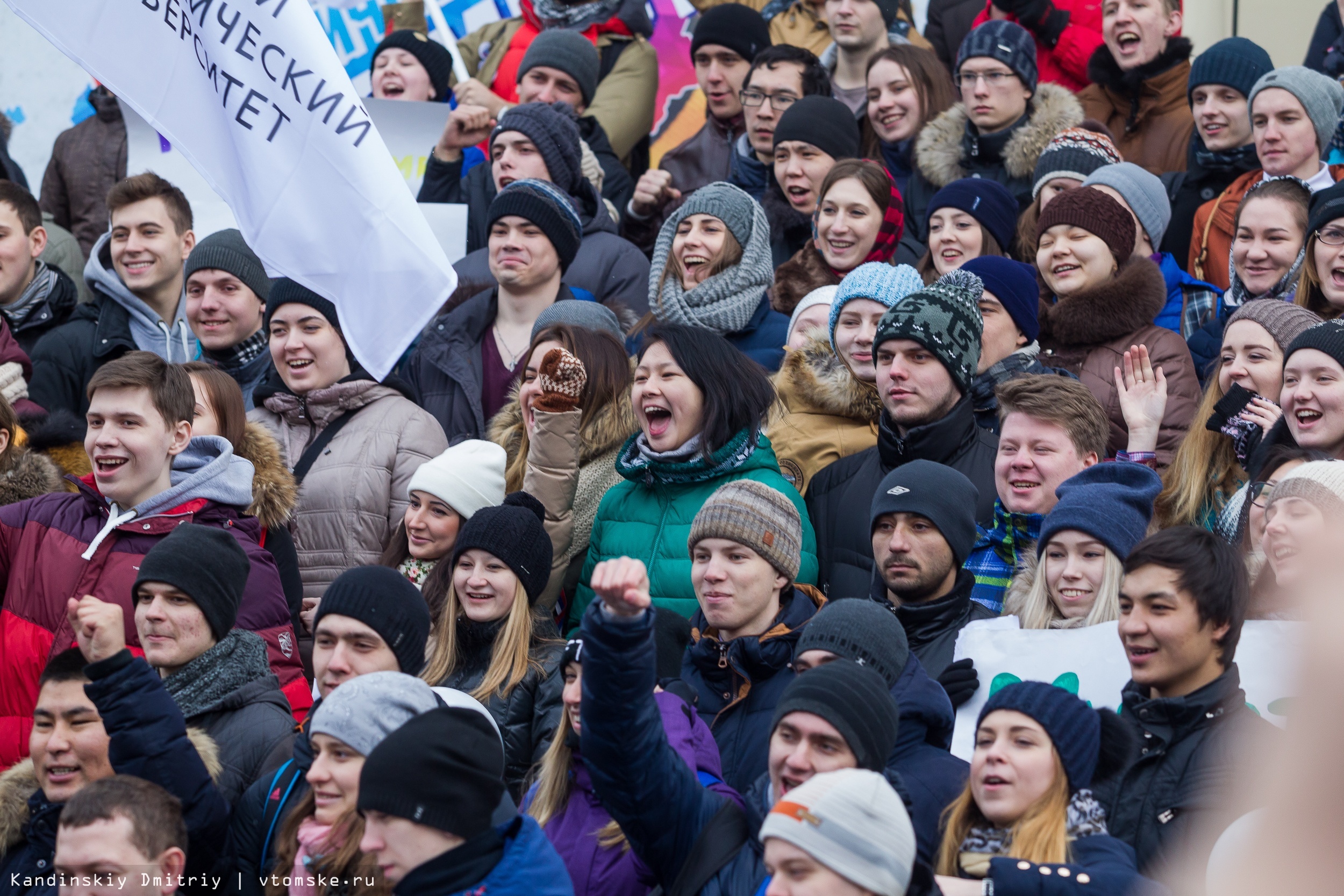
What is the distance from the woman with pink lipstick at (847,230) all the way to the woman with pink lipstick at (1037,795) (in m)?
3.68

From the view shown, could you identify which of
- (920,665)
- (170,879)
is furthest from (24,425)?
(920,665)

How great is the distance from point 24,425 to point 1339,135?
6.20 meters

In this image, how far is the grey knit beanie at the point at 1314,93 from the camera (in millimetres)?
6984

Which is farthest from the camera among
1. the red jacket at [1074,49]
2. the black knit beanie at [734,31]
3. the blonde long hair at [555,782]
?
the black knit beanie at [734,31]

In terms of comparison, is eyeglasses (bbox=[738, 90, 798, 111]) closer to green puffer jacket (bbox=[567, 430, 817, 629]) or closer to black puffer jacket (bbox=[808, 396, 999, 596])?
black puffer jacket (bbox=[808, 396, 999, 596])

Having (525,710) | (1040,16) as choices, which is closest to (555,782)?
(525,710)

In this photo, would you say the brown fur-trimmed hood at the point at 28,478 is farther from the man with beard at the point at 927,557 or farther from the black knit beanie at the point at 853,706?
the black knit beanie at the point at 853,706

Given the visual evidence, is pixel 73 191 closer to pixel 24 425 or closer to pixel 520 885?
pixel 24 425

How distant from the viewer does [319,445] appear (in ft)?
20.6

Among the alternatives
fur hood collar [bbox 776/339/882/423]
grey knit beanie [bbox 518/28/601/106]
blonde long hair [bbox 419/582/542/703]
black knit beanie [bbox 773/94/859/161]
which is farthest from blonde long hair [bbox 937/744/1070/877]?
grey knit beanie [bbox 518/28/601/106]

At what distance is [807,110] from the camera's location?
797 cm

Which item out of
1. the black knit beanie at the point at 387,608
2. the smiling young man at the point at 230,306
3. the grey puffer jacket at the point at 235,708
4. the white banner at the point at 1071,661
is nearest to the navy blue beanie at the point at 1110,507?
the white banner at the point at 1071,661

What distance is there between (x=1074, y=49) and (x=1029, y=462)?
4886 mm

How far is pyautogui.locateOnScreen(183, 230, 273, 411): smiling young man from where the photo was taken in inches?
275
